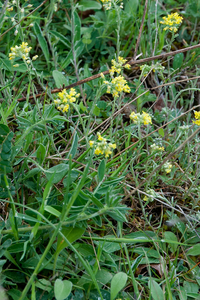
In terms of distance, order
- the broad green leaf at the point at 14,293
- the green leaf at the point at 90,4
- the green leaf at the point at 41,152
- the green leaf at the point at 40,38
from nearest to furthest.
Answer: the broad green leaf at the point at 14,293
the green leaf at the point at 41,152
the green leaf at the point at 40,38
the green leaf at the point at 90,4

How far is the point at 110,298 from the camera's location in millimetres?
1497

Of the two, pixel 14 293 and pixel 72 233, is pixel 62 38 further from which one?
pixel 14 293

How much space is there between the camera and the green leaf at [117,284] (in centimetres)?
145

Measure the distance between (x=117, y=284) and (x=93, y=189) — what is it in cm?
64

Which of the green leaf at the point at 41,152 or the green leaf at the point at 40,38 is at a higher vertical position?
the green leaf at the point at 40,38

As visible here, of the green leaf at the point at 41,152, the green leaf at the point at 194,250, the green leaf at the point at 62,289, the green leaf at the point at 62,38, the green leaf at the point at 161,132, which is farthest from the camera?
the green leaf at the point at 62,38

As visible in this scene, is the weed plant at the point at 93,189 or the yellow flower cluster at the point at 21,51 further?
the yellow flower cluster at the point at 21,51

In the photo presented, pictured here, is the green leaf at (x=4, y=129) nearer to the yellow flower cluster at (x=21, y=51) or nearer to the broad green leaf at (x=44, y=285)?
the yellow flower cluster at (x=21, y=51)

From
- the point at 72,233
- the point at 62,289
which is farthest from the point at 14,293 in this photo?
the point at 72,233

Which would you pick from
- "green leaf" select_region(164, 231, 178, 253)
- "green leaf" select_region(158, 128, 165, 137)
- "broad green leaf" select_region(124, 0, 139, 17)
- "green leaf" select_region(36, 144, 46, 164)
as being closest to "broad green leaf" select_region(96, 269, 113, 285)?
"green leaf" select_region(164, 231, 178, 253)

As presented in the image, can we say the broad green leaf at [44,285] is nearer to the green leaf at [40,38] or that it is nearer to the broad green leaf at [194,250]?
the broad green leaf at [194,250]

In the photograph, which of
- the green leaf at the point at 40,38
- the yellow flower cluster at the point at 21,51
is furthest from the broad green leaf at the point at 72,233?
the green leaf at the point at 40,38

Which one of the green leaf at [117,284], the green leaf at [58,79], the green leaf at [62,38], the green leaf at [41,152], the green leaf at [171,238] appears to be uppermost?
the green leaf at [62,38]

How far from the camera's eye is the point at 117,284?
1.46 meters
